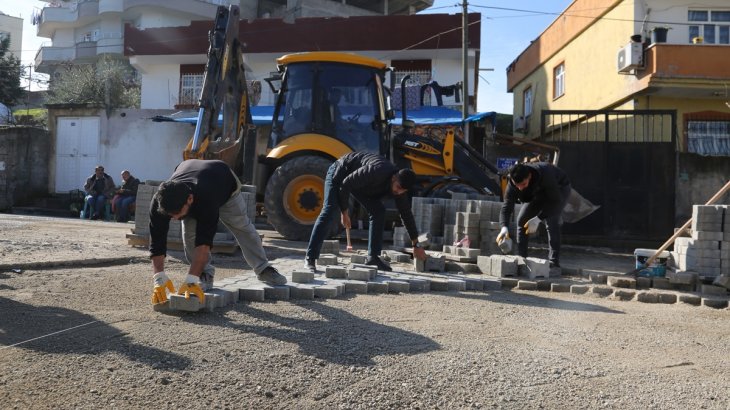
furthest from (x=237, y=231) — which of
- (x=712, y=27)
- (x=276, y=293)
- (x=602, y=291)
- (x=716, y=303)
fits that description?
(x=712, y=27)

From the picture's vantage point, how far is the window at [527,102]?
24.6m

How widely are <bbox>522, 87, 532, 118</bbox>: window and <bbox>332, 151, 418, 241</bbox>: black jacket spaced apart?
18.9 metres

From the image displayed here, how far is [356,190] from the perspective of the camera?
6.59 metres

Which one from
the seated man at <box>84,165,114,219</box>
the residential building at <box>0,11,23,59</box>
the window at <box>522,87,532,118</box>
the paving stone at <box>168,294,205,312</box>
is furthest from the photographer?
the residential building at <box>0,11,23,59</box>

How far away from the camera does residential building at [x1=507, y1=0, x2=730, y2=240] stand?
12.8m

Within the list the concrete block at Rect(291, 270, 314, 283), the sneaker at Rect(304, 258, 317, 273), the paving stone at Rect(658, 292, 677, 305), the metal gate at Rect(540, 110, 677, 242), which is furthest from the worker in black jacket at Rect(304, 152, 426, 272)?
the metal gate at Rect(540, 110, 677, 242)

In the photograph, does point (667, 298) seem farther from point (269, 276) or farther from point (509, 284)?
point (269, 276)

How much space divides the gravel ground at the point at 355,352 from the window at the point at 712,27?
12.6 metres

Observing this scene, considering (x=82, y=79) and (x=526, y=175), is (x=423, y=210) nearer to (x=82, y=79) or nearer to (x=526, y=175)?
(x=526, y=175)

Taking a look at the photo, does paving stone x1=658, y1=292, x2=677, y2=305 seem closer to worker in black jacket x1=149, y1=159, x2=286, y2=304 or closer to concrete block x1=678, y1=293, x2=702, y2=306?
concrete block x1=678, y1=293, x2=702, y2=306

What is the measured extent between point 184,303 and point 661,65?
13801 millimetres

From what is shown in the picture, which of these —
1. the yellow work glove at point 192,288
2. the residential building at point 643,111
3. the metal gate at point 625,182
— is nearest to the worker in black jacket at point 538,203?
the yellow work glove at point 192,288

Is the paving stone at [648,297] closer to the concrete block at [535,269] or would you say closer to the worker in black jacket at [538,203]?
the concrete block at [535,269]

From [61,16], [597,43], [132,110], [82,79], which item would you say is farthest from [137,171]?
[61,16]
